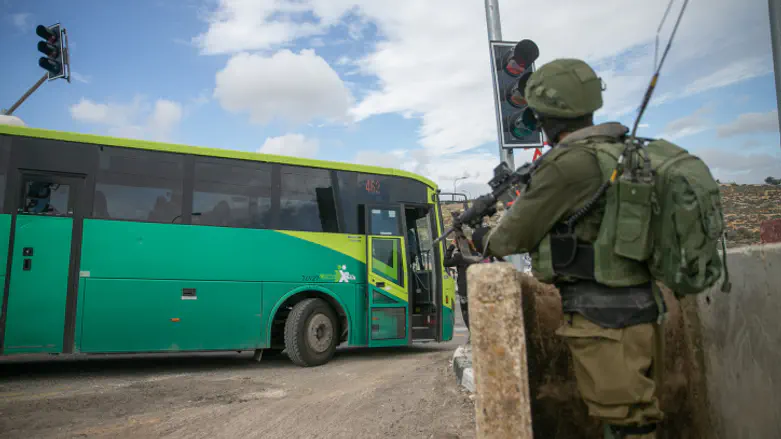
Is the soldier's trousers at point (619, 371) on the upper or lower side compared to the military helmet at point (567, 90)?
lower

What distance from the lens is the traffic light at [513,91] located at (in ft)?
17.9

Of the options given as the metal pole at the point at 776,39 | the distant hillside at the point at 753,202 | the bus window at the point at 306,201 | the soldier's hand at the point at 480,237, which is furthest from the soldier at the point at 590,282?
the distant hillside at the point at 753,202

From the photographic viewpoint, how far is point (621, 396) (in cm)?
204

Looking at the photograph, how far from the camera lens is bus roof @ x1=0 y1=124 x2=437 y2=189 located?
6.68 m

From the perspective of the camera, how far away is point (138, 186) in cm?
713

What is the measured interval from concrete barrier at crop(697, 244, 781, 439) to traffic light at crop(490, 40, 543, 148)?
3.07 meters

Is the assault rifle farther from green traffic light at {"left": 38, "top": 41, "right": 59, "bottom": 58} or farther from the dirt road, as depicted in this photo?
green traffic light at {"left": 38, "top": 41, "right": 59, "bottom": 58}

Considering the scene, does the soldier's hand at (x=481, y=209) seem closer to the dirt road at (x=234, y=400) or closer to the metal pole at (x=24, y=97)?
the dirt road at (x=234, y=400)

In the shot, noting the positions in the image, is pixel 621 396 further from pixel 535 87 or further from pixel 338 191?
pixel 338 191

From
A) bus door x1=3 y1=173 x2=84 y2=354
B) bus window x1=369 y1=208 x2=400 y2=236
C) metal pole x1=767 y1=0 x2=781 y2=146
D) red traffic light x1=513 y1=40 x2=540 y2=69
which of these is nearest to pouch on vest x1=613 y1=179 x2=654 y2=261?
metal pole x1=767 y1=0 x2=781 y2=146

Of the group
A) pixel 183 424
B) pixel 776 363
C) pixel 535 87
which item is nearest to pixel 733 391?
pixel 776 363

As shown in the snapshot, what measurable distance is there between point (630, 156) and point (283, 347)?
697 cm

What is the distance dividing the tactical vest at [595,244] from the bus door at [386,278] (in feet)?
21.1

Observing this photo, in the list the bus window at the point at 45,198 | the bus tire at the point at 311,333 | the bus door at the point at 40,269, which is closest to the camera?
the bus door at the point at 40,269
